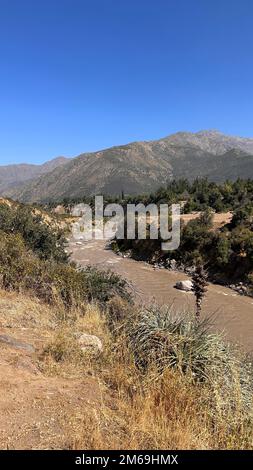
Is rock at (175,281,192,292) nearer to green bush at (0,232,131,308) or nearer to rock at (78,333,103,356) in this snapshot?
green bush at (0,232,131,308)

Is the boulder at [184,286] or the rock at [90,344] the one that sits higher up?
the rock at [90,344]

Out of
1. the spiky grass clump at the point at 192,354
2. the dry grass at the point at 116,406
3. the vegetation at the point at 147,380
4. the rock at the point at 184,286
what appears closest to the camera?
the dry grass at the point at 116,406

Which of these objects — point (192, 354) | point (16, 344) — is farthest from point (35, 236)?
point (192, 354)

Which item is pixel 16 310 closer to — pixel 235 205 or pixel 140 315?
pixel 140 315

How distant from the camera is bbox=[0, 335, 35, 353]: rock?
5590 mm

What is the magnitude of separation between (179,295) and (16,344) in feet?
48.9

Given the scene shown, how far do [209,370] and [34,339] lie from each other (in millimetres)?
2788

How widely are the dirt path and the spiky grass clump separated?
10.5ft

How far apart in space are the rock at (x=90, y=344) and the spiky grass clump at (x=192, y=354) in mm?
511

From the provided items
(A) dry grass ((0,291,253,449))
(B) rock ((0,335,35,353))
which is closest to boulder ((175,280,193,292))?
(A) dry grass ((0,291,253,449))

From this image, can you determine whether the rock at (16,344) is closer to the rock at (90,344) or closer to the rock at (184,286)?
the rock at (90,344)

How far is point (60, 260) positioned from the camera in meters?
14.6

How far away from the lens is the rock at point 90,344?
5664 millimetres

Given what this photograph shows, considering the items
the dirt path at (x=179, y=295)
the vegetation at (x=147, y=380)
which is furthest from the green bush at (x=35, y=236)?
the vegetation at (x=147, y=380)
